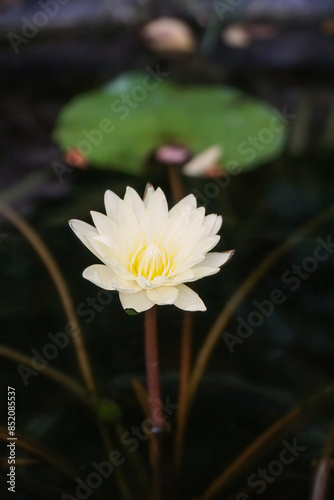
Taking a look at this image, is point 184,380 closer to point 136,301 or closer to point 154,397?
point 154,397

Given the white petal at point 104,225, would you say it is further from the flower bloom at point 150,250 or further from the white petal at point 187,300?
the white petal at point 187,300

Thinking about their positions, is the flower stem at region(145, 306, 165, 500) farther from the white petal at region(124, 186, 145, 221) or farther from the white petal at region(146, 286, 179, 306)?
the white petal at region(124, 186, 145, 221)

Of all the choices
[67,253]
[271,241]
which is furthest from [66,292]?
[271,241]

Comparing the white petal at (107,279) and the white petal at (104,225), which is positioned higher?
the white petal at (104,225)

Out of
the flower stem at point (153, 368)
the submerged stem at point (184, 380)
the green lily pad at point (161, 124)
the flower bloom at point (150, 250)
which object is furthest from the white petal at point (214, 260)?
the green lily pad at point (161, 124)

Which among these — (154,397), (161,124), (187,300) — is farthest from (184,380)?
(161,124)

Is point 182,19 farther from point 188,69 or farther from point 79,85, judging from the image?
point 79,85

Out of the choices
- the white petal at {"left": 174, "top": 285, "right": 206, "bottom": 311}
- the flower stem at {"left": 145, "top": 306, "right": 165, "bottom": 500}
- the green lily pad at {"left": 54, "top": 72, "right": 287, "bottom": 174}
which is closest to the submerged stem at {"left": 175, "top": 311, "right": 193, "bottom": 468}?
the flower stem at {"left": 145, "top": 306, "right": 165, "bottom": 500}
